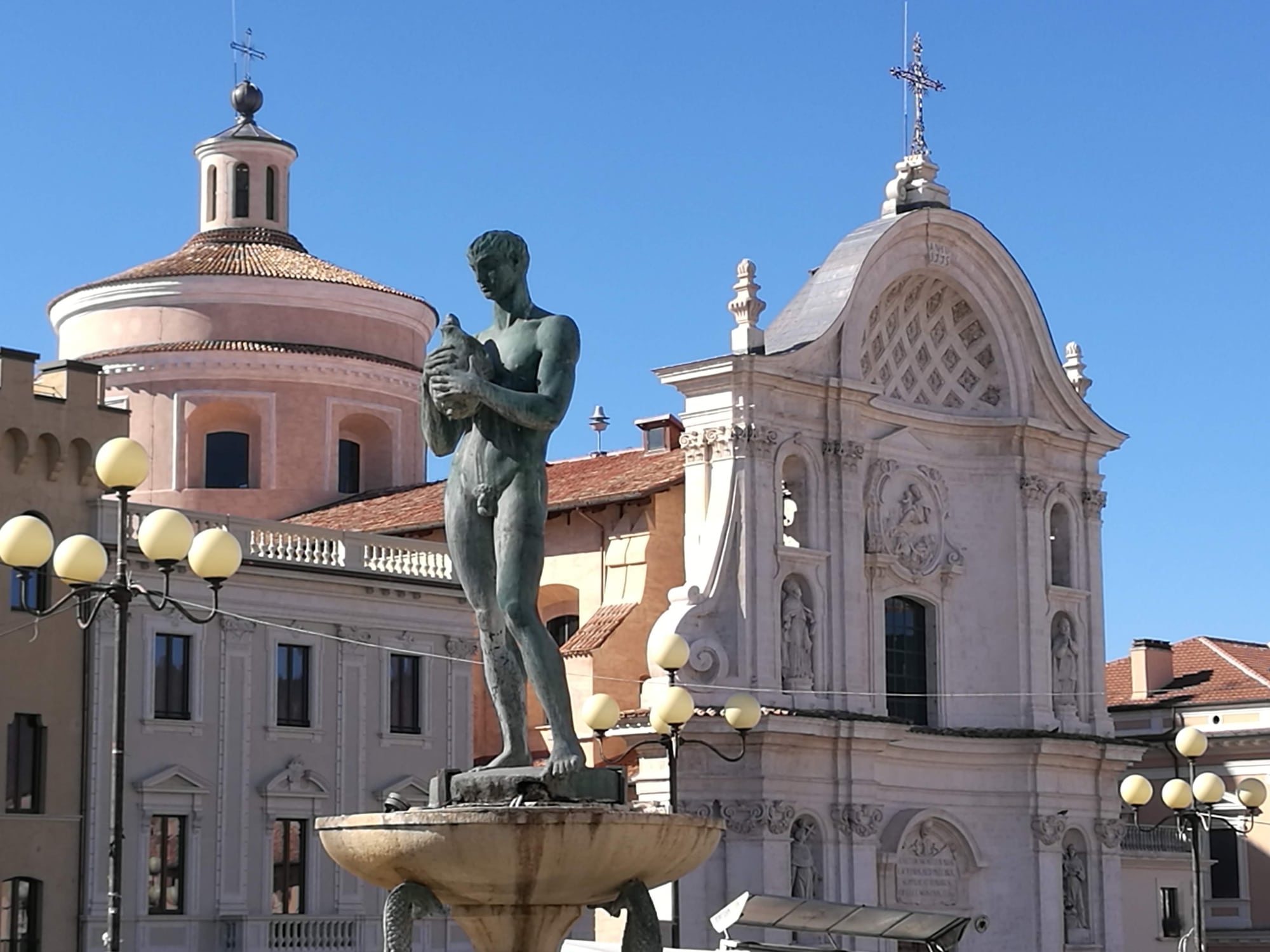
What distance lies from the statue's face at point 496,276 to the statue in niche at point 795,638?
96.5ft

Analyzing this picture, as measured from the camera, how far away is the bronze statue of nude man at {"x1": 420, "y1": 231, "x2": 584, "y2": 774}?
507 inches

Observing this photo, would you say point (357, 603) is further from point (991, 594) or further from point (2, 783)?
point (991, 594)

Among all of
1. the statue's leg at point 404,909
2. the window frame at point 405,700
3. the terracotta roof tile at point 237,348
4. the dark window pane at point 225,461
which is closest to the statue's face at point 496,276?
the statue's leg at point 404,909

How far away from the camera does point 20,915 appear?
1331 inches

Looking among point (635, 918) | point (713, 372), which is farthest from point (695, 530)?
point (635, 918)

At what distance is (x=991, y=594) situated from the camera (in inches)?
1877

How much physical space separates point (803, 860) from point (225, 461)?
624 inches

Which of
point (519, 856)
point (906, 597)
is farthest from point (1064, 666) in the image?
point (519, 856)

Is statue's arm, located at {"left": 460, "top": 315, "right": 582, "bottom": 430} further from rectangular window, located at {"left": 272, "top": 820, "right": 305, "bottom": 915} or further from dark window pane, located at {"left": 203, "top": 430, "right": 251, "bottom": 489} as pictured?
Answer: dark window pane, located at {"left": 203, "top": 430, "right": 251, "bottom": 489}

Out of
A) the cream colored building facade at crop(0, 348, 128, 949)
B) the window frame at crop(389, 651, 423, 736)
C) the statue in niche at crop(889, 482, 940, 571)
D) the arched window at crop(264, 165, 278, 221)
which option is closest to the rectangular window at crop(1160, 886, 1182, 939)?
the statue in niche at crop(889, 482, 940, 571)

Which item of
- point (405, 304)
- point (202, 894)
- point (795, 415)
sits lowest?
point (202, 894)

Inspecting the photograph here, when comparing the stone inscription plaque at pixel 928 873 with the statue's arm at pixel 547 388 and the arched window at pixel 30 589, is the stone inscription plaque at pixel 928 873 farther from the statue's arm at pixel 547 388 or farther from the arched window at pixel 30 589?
the statue's arm at pixel 547 388

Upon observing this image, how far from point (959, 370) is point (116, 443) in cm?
3161

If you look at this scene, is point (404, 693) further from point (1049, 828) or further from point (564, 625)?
point (1049, 828)
